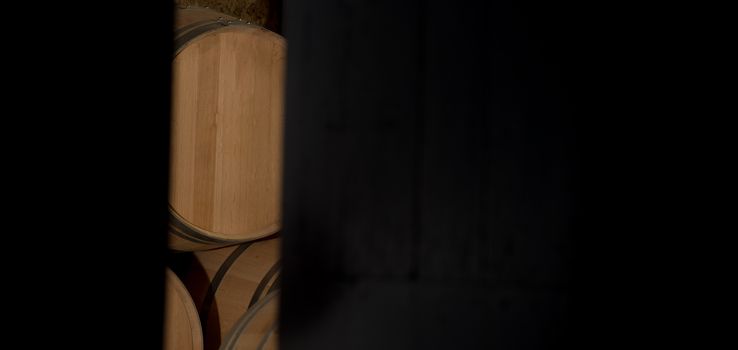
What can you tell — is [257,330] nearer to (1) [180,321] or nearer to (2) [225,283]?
(1) [180,321]

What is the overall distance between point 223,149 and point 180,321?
0.52 meters

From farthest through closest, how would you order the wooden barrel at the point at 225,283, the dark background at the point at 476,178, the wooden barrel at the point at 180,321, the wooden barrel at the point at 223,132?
the wooden barrel at the point at 225,283 → the wooden barrel at the point at 180,321 → the wooden barrel at the point at 223,132 → the dark background at the point at 476,178

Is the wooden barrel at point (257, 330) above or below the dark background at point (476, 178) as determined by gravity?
below

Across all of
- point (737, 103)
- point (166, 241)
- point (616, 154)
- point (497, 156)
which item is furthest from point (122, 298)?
point (737, 103)

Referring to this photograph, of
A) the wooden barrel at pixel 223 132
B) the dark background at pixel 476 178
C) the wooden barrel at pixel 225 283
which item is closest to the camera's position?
the dark background at pixel 476 178

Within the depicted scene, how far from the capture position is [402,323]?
101 centimetres

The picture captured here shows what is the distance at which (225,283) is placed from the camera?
2338 mm

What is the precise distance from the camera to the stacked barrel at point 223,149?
192 centimetres

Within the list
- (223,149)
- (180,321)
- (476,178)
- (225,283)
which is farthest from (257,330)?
(476,178)

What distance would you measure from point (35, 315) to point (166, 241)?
379 millimetres

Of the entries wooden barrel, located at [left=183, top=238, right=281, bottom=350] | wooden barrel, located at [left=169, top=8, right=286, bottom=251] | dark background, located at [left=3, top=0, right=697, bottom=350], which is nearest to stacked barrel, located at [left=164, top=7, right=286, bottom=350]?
wooden barrel, located at [left=169, top=8, right=286, bottom=251]

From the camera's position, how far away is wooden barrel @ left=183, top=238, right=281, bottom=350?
231 cm

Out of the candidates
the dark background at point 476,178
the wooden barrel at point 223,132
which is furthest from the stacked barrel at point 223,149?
the dark background at point 476,178

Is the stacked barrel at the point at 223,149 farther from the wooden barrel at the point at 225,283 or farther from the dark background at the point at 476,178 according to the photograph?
the dark background at the point at 476,178
